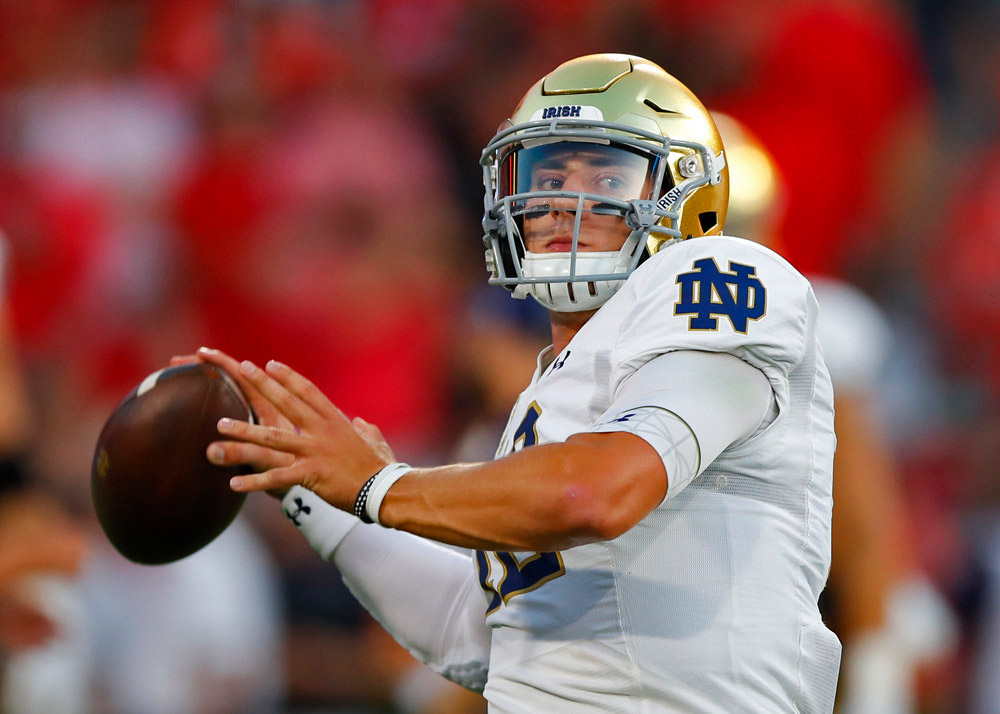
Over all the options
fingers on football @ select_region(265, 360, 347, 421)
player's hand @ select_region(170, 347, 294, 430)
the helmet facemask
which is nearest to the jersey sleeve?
the helmet facemask

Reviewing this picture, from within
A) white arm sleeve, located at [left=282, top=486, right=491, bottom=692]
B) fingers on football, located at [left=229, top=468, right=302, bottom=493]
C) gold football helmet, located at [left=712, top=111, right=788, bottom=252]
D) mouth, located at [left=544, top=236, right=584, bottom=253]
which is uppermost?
mouth, located at [left=544, top=236, right=584, bottom=253]

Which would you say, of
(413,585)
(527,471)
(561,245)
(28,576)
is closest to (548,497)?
(527,471)

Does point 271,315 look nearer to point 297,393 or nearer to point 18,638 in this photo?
point 18,638

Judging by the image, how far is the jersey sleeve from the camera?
179 cm

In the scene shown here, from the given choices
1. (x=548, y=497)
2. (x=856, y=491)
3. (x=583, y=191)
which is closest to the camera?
(x=548, y=497)

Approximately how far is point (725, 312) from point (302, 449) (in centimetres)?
65

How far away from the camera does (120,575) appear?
169 inches

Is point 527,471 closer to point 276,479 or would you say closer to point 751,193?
point 276,479

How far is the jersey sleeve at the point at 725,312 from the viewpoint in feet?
5.88

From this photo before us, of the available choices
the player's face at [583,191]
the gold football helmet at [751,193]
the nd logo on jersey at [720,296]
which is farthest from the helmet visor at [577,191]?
the gold football helmet at [751,193]

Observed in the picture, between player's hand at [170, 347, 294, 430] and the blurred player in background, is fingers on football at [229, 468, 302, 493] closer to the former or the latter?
player's hand at [170, 347, 294, 430]

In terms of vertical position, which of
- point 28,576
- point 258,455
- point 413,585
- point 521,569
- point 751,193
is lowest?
point 28,576

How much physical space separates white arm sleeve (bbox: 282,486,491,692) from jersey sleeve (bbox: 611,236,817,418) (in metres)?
0.73

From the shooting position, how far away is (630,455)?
167 centimetres
